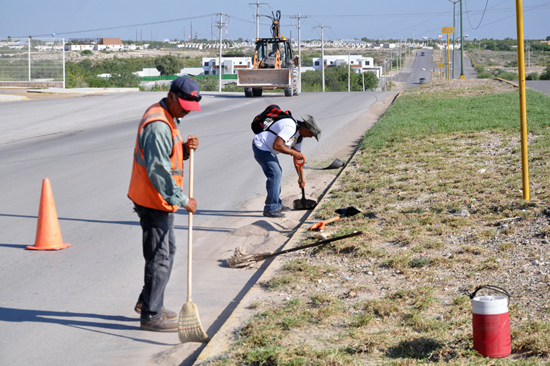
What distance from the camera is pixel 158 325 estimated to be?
475 cm

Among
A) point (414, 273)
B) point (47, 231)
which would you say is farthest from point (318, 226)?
point (47, 231)

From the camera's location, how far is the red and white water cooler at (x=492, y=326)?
367 cm

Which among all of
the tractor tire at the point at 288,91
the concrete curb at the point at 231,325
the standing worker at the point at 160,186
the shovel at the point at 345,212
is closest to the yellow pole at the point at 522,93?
the shovel at the point at 345,212

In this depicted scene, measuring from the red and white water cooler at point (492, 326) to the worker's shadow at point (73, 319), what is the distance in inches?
99.7

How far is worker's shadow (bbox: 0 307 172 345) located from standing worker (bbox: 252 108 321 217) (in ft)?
12.0

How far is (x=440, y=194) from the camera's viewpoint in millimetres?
8516

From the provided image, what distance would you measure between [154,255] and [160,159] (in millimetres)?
788

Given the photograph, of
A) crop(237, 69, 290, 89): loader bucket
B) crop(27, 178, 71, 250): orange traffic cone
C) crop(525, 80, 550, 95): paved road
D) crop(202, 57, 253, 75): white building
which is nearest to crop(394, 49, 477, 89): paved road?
crop(202, 57, 253, 75): white building

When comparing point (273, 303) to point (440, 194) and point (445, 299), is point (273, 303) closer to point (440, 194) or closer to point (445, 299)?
point (445, 299)

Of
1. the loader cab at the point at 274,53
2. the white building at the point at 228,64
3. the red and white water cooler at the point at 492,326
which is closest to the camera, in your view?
the red and white water cooler at the point at 492,326

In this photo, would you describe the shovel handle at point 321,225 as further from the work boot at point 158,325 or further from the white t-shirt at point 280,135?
the work boot at point 158,325

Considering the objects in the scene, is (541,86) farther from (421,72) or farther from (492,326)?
(421,72)

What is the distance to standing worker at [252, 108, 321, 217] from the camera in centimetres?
802

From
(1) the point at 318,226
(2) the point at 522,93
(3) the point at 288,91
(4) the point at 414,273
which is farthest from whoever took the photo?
(3) the point at 288,91
